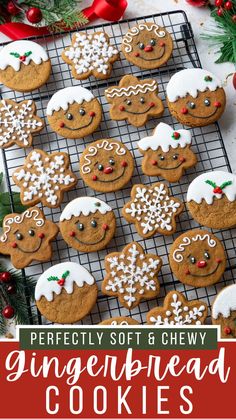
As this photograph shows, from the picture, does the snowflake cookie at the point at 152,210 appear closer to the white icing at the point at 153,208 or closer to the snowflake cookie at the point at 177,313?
the white icing at the point at 153,208

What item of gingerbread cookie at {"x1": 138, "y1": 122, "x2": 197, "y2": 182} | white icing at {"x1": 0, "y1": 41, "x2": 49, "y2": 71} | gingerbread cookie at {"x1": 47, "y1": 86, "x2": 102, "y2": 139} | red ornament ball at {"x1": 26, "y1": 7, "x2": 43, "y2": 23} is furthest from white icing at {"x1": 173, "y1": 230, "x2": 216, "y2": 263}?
red ornament ball at {"x1": 26, "y1": 7, "x2": 43, "y2": 23}

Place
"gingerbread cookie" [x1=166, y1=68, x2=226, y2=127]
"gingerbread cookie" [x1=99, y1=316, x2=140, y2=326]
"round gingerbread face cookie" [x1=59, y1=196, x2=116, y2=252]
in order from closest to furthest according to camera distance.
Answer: "gingerbread cookie" [x1=99, y1=316, x2=140, y2=326]
"round gingerbread face cookie" [x1=59, y1=196, x2=116, y2=252]
"gingerbread cookie" [x1=166, y1=68, x2=226, y2=127]

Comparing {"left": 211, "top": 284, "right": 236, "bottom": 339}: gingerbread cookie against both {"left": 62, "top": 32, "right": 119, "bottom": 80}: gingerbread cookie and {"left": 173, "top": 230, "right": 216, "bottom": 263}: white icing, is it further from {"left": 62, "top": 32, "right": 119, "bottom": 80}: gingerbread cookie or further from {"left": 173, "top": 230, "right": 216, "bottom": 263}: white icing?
{"left": 62, "top": 32, "right": 119, "bottom": 80}: gingerbread cookie

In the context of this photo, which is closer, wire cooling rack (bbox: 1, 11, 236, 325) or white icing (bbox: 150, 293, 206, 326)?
white icing (bbox: 150, 293, 206, 326)

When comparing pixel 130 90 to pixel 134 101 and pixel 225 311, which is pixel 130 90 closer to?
pixel 134 101

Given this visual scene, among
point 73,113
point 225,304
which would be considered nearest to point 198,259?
point 225,304

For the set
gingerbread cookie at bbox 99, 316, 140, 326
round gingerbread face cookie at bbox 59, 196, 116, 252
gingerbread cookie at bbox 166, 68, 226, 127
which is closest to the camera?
gingerbread cookie at bbox 99, 316, 140, 326

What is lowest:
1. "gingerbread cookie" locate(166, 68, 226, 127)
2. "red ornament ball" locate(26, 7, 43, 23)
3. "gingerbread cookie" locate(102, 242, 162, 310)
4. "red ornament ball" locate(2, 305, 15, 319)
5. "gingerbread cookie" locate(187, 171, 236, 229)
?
"red ornament ball" locate(2, 305, 15, 319)
